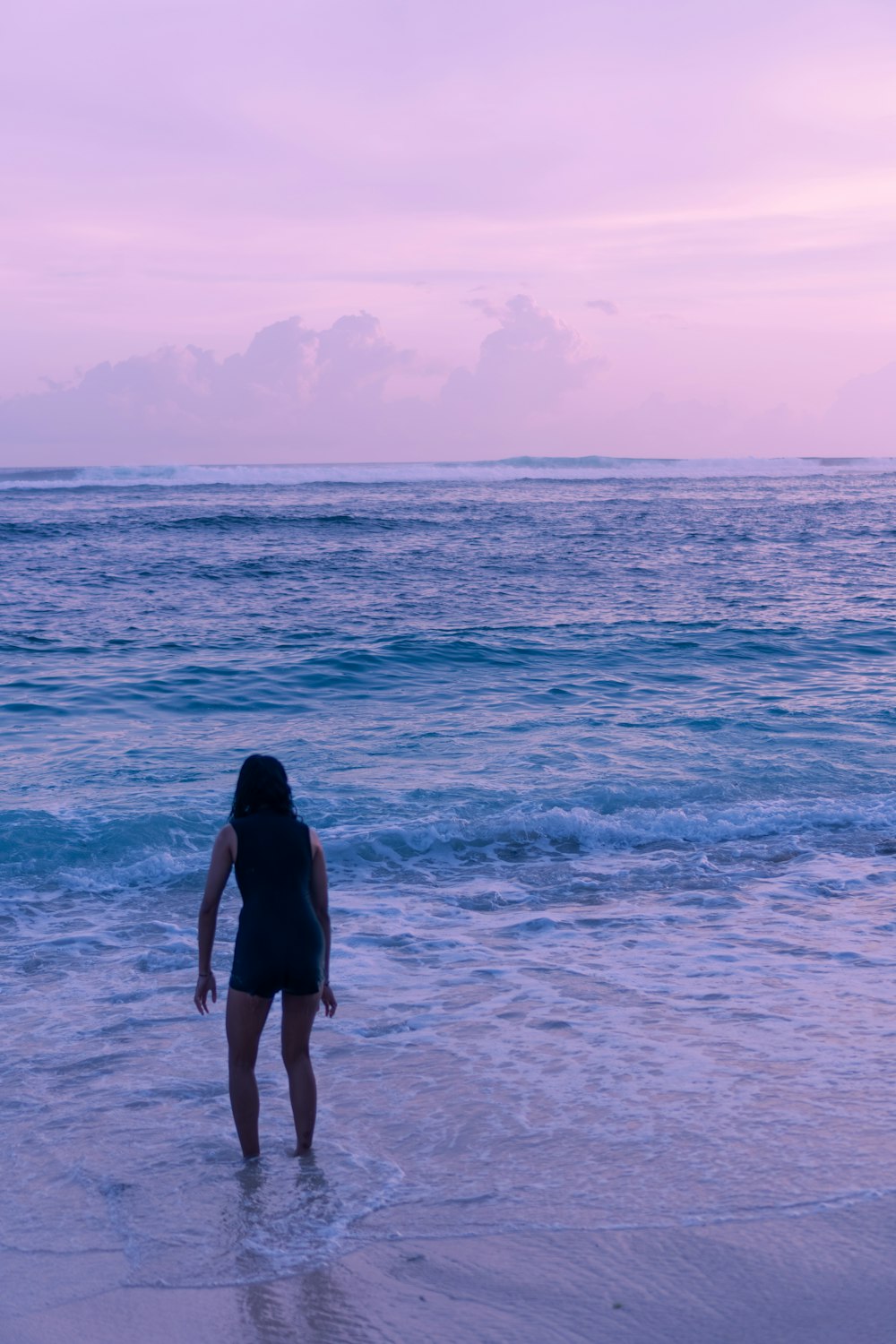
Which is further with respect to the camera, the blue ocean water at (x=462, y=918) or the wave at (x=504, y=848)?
the wave at (x=504, y=848)

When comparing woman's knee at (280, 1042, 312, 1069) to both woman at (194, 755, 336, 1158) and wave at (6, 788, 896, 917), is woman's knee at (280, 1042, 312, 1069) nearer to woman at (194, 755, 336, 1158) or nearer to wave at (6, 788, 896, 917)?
woman at (194, 755, 336, 1158)

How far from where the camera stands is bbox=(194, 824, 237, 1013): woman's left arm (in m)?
4.38

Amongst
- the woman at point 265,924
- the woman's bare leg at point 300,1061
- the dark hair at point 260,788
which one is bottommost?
the woman's bare leg at point 300,1061

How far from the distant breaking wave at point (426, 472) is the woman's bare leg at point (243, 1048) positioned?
5641 cm

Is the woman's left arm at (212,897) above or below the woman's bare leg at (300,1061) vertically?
above

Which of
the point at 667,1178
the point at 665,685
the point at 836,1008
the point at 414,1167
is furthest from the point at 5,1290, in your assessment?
the point at 665,685

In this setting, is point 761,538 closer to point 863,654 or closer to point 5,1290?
point 863,654

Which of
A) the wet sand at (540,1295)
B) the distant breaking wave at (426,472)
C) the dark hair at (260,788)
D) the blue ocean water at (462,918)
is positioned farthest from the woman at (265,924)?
the distant breaking wave at (426,472)

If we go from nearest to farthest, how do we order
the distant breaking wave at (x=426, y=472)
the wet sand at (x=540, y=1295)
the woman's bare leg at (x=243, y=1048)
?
1. the wet sand at (x=540, y=1295)
2. the woman's bare leg at (x=243, y=1048)
3. the distant breaking wave at (x=426, y=472)

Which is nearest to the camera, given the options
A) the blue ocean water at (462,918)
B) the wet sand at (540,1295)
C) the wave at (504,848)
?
the wet sand at (540,1295)

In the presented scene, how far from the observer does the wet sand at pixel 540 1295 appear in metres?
3.42

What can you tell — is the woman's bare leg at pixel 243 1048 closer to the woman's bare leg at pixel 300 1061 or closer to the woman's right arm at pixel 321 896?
the woman's bare leg at pixel 300 1061

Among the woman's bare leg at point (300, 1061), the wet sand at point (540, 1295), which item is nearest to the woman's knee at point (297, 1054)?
the woman's bare leg at point (300, 1061)

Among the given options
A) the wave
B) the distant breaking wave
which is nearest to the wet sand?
the wave
